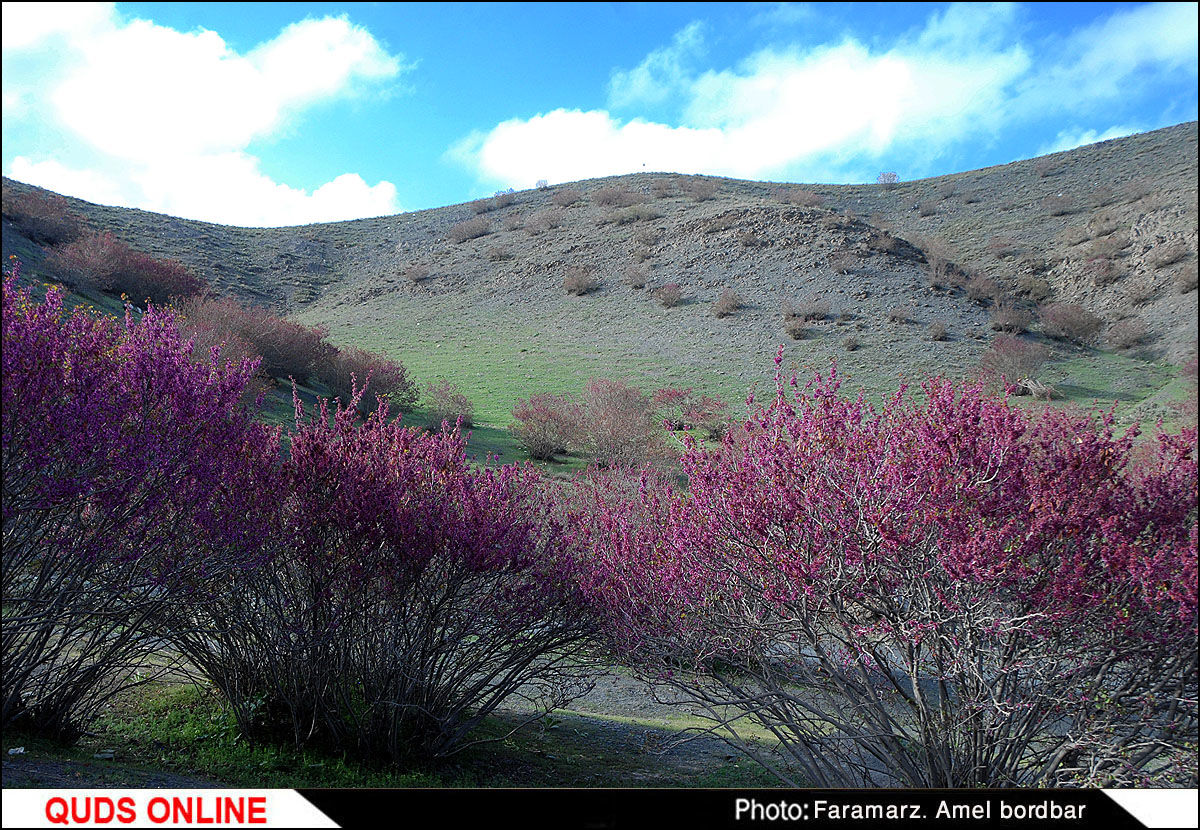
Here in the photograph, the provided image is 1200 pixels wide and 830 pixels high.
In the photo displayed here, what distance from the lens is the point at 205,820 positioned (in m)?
2.80

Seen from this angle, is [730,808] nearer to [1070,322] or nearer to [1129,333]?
[1129,333]

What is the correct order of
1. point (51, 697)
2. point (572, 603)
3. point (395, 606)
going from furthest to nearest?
1. point (572, 603)
2. point (395, 606)
3. point (51, 697)

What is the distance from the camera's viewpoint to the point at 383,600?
3910 millimetres

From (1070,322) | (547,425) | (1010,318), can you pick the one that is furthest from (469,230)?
(1070,322)

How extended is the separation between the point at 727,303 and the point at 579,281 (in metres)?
1.62

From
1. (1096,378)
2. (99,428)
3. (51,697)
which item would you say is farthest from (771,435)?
(51,697)

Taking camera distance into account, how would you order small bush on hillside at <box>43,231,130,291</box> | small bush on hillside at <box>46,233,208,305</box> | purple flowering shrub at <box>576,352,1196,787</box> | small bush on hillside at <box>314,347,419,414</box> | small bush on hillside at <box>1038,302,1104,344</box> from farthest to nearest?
small bush on hillside at <box>46,233,208,305</box> → small bush on hillside at <box>43,231,130,291</box> → small bush on hillside at <box>314,347,419,414</box> → small bush on hillside at <box>1038,302,1104,344</box> → purple flowering shrub at <box>576,352,1196,787</box>

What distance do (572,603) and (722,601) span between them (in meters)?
1.01

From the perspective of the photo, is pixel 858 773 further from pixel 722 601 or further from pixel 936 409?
pixel 936 409

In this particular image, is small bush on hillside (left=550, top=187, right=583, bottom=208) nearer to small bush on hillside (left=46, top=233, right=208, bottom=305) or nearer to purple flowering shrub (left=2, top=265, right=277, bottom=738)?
purple flowering shrub (left=2, top=265, right=277, bottom=738)

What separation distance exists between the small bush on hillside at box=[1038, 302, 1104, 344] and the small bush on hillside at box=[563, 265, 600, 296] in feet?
12.5

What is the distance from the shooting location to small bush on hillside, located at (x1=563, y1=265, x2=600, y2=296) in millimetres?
6852

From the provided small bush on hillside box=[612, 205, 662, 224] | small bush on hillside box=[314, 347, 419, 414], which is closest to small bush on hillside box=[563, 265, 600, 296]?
small bush on hillside box=[612, 205, 662, 224]

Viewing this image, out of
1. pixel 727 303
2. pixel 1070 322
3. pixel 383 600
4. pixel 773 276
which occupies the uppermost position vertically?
pixel 773 276
